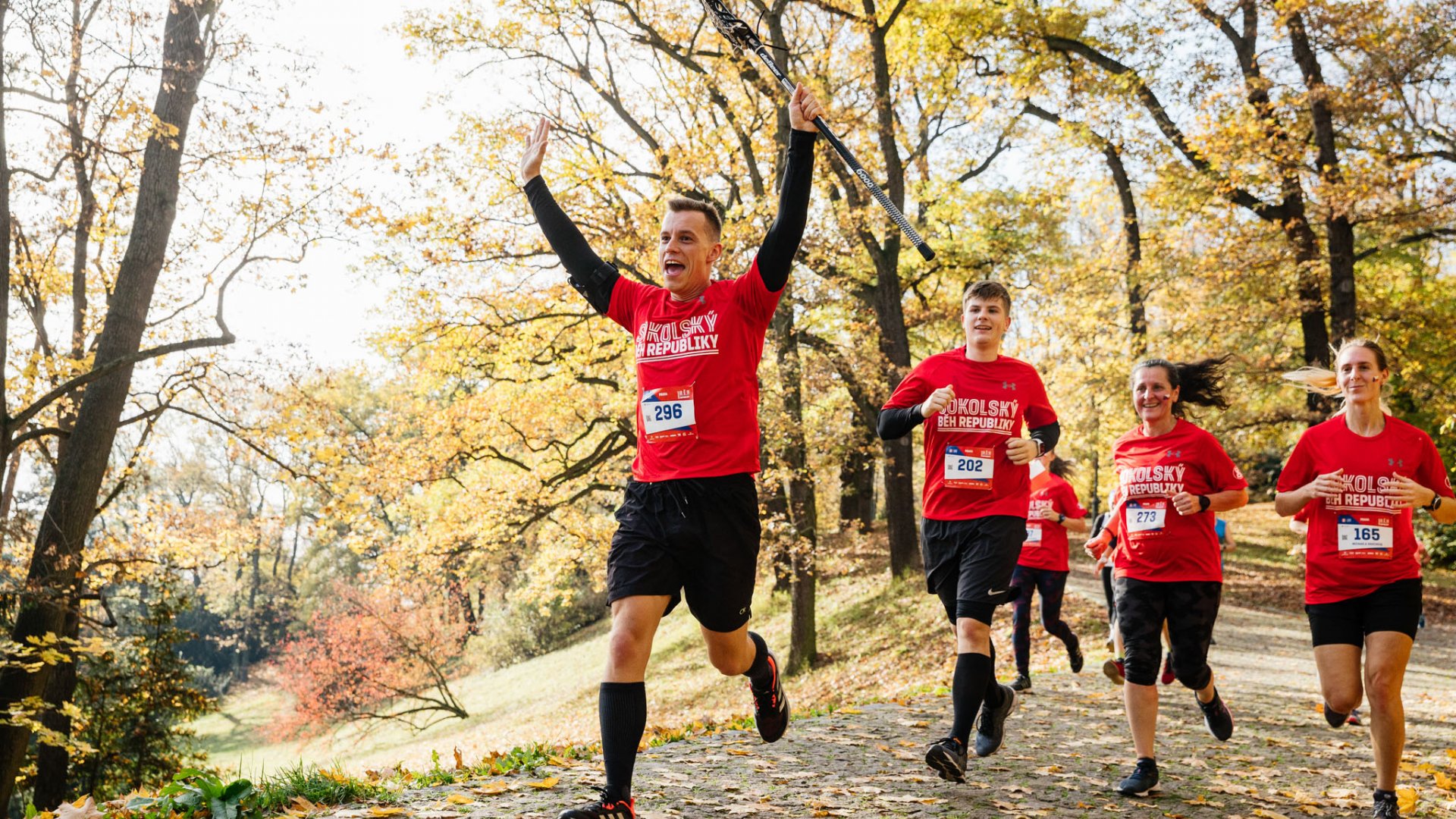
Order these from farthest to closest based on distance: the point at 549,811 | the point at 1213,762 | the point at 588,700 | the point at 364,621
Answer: the point at 364,621 → the point at 588,700 → the point at 1213,762 → the point at 549,811

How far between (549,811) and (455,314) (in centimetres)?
1280

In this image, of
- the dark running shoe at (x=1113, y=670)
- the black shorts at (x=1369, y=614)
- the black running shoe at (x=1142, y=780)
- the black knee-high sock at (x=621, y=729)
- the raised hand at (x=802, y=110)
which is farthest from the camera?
the dark running shoe at (x=1113, y=670)

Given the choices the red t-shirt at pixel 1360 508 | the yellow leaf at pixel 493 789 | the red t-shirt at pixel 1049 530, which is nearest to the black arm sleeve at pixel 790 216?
the yellow leaf at pixel 493 789

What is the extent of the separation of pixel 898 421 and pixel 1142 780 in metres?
2.18

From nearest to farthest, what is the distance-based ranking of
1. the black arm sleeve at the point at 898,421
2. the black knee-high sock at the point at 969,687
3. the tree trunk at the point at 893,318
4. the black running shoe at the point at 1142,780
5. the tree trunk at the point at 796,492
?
1. the black knee-high sock at the point at 969,687
2. the black arm sleeve at the point at 898,421
3. the black running shoe at the point at 1142,780
4. the tree trunk at the point at 796,492
5. the tree trunk at the point at 893,318

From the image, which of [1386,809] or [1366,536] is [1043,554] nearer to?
[1366,536]

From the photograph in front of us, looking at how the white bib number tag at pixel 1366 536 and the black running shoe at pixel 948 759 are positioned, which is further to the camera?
the white bib number tag at pixel 1366 536

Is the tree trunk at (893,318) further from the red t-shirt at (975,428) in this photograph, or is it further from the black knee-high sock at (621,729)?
the black knee-high sock at (621,729)

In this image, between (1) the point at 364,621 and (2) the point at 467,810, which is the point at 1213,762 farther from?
(1) the point at 364,621

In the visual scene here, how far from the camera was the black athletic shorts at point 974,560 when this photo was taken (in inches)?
187

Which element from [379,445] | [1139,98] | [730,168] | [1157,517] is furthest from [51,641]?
[1139,98]

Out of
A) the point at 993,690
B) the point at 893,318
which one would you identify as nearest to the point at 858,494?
the point at 893,318

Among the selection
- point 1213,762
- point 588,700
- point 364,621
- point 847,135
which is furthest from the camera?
point 364,621

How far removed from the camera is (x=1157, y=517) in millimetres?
5297
